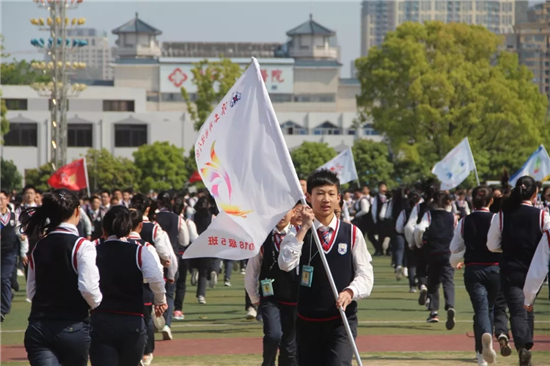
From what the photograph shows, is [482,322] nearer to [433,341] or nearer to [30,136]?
[433,341]

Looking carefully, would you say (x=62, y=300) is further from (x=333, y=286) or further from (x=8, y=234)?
(x=8, y=234)

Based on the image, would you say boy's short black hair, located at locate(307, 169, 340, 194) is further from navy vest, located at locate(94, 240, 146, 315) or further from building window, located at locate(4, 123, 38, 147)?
building window, located at locate(4, 123, 38, 147)

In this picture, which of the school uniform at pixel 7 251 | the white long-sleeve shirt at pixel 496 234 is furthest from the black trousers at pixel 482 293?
the school uniform at pixel 7 251

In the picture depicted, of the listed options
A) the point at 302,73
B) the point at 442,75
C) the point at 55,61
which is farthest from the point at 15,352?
the point at 302,73

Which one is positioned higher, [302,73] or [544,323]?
[302,73]

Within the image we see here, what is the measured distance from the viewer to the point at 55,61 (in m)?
A: 55.1

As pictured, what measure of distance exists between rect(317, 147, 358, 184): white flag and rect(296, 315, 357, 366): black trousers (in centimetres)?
2371

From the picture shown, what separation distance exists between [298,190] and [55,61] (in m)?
49.3

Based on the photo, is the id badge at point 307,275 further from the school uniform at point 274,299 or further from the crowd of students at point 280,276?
the school uniform at point 274,299

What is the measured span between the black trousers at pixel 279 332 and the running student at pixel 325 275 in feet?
6.56

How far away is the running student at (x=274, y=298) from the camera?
971cm

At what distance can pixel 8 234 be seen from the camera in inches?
662

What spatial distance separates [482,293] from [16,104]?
341ft

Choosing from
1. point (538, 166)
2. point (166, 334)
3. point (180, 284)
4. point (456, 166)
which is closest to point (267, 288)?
point (166, 334)
